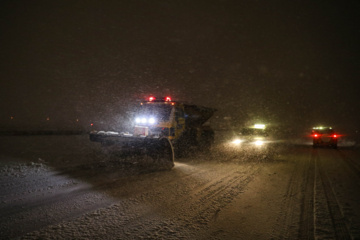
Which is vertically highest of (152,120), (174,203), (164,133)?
(152,120)

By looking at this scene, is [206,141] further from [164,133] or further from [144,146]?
[144,146]

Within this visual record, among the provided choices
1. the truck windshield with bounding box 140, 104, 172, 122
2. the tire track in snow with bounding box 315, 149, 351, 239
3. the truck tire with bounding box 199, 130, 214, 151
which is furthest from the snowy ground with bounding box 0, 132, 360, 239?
the truck tire with bounding box 199, 130, 214, 151

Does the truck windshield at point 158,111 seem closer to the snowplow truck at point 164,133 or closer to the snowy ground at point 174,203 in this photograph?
the snowplow truck at point 164,133

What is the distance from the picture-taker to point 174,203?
4.66 m

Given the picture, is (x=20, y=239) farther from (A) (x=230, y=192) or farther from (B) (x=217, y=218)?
(A) (x=230, y=192)

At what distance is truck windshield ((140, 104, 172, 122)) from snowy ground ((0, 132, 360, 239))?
3499 millimetres

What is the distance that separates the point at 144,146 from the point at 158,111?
272cm

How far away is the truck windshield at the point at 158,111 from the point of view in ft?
36.2

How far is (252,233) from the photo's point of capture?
349 centimetres

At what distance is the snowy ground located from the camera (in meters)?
3.49

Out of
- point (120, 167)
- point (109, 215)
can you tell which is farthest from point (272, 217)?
point (120, 167)

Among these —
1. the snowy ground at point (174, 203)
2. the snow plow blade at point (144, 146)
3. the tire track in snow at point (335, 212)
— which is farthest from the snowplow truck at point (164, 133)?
the tire track in snow at point (335, 212)

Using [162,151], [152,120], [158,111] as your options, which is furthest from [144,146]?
[158,111]

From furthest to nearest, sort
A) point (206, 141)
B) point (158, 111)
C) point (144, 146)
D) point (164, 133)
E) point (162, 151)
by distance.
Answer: point (206, 141), point (158, 111), point (164, 133), point (144, 146), point (162, 151)
